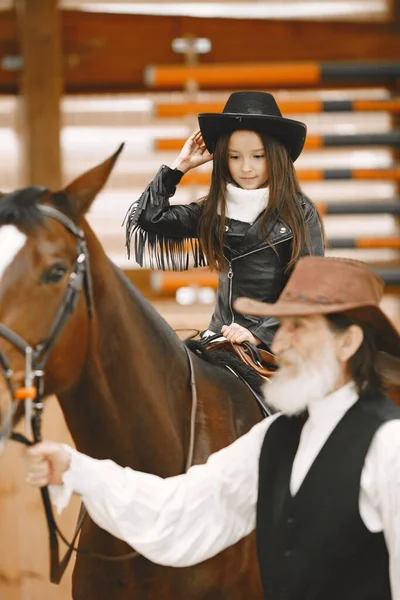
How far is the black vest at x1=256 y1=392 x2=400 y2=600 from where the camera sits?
223 cm

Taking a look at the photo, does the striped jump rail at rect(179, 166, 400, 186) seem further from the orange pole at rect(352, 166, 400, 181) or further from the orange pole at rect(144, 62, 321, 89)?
the orange pole at rect(144, 62, 321, 89)

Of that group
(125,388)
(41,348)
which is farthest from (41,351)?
(125,388)

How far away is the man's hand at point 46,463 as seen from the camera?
2287 mm

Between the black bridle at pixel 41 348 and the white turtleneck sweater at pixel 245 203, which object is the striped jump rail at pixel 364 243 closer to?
the white turtleneck sweater at pixel 245 203

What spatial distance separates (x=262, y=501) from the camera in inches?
93.3

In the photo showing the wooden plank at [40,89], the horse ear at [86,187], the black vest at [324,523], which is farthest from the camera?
the wooden plank at [40,89]

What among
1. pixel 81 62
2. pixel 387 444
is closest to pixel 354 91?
pixel 81 62

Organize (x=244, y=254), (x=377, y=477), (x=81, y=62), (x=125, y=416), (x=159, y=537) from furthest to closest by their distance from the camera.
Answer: (x=81, y=62) → (x=244, y=254) → (x=125, y=416) → (x=159, y=537) → (x=377, y=477)

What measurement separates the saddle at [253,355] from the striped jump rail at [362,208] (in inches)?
144

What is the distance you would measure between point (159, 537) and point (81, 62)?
488 centimetres

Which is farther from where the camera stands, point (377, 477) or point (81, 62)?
point (81, 62)

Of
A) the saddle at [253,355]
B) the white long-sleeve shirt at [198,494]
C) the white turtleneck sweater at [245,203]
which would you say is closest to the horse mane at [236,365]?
the saddle at [253,355]

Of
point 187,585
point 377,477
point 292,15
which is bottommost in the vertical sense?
point 187,585

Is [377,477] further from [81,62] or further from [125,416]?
[81,62]
